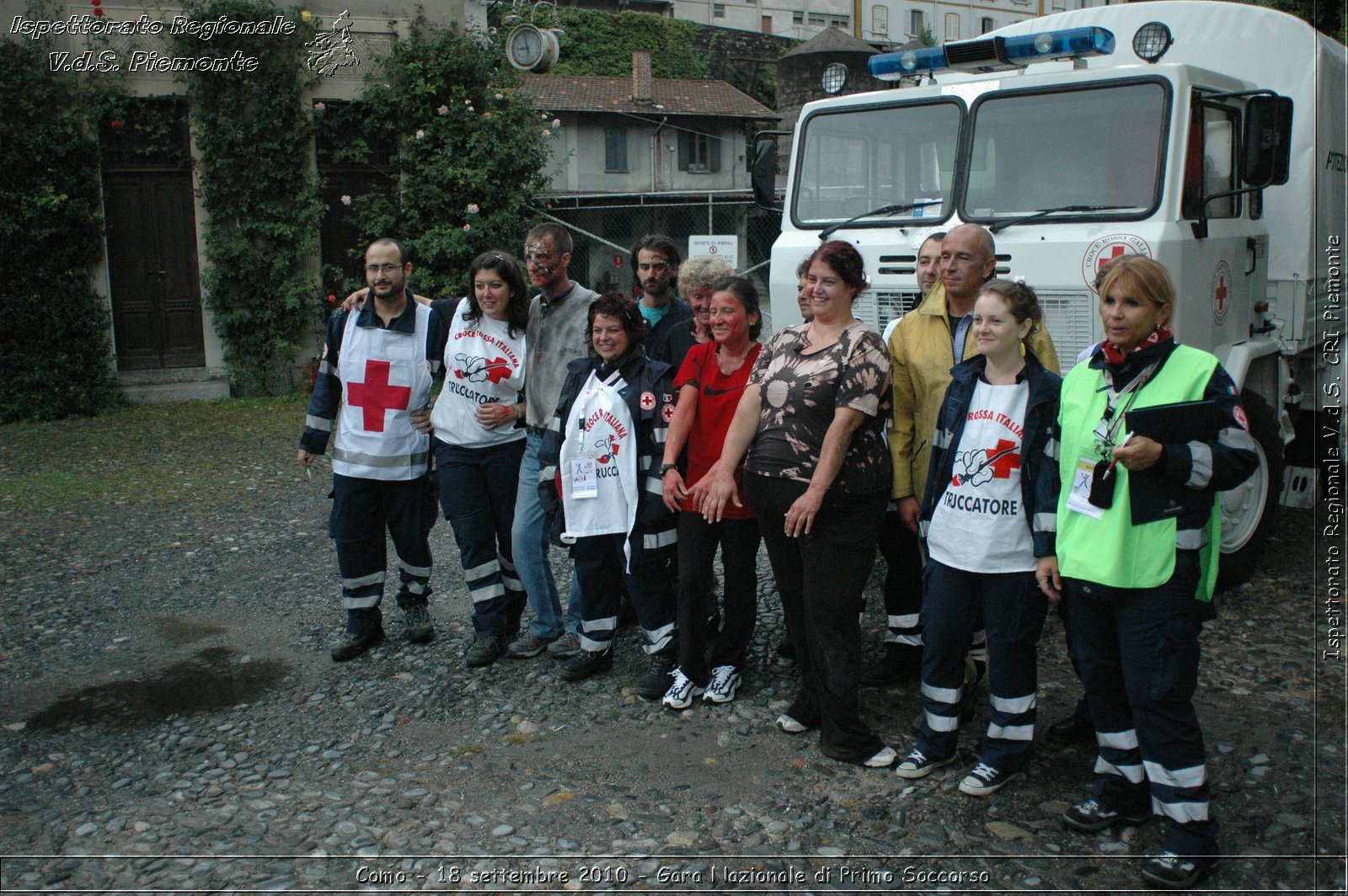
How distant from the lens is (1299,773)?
13.2ft

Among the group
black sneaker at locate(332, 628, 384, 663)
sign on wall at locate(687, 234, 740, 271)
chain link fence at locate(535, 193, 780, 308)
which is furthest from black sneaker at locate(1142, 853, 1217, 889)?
chain link fence at locate(535, 193, 780, 308)

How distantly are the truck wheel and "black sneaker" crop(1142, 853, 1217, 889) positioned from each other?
3.23m

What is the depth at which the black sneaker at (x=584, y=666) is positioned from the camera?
506cm

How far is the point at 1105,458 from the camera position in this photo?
3.39 meters

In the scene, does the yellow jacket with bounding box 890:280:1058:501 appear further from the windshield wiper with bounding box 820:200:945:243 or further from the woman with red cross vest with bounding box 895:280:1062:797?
the windshield wiper with bounding box 820:200:945:243

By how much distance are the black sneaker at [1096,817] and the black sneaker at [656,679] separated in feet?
5.98

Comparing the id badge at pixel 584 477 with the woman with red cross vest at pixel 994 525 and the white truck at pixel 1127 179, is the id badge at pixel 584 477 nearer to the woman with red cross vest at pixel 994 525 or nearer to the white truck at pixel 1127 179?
the woman with red cross vest at pixel 994 525

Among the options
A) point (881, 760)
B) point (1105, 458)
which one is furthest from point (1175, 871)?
point (1105, 458)

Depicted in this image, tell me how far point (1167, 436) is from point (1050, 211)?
262 centimetres

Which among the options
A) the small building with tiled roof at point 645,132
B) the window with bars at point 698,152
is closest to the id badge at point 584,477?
the small building with tiled roof at point 645,132

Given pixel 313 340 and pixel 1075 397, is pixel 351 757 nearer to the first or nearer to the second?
pixel 1075 397

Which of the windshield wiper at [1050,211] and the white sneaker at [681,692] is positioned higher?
the windshield wiper at [1050,211]

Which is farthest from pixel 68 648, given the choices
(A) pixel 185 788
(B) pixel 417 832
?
(B) pixel 417 832

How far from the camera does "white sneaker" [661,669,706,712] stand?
473 cm
